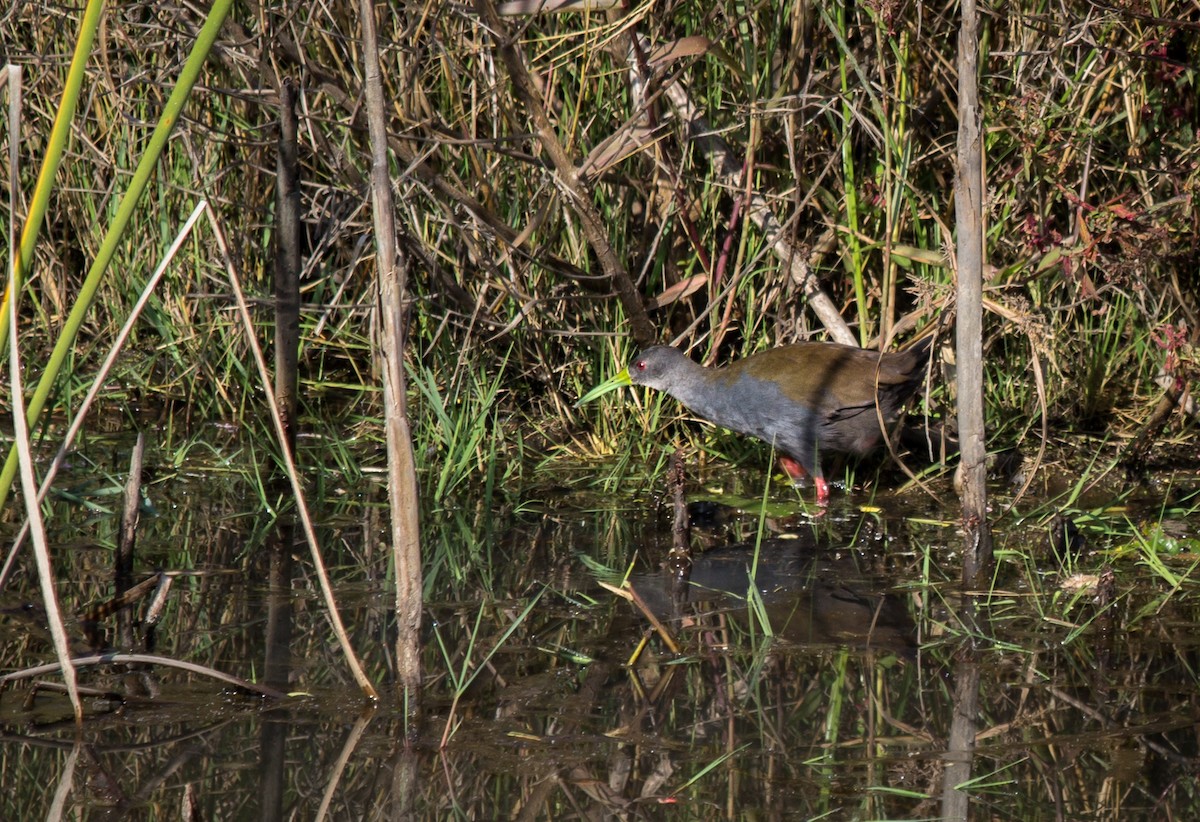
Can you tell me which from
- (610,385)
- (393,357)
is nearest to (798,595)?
(610,385)

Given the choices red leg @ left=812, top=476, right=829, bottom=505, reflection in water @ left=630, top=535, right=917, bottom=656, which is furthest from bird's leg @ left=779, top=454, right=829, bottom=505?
reflection in water @ left=630, top=535, right=917, bottom=656

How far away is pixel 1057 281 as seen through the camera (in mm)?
4766

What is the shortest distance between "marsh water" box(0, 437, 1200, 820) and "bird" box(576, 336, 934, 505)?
0.22 meters

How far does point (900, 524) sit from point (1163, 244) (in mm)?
1237

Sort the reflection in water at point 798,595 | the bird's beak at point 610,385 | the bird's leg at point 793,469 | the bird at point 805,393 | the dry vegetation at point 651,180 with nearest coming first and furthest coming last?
the reflection in water at point 798,595
the dry vegetation at point 651,180
the bird at point 805,393
the bird's leg at point 793,469
the bird's beak at point 610,385

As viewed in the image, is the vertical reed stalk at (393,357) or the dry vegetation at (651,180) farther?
the dry vegetation at (651,180)

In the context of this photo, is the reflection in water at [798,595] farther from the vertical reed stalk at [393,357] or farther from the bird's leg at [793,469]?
the vertical reed stalk at [393,357]

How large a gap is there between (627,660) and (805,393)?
5.72 feet

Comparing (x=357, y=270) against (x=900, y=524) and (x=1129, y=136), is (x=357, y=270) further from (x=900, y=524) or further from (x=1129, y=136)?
(x=1129, y=136)

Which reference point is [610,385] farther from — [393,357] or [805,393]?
[393,357]

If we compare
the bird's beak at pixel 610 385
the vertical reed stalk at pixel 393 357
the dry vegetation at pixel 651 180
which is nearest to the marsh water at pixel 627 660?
the vertical reed stalk at pixel 393 357

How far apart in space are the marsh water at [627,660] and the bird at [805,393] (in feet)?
0.72

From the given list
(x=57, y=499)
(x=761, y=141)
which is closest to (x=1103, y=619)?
(x=761, y=141)

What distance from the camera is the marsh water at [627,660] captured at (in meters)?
2.82
